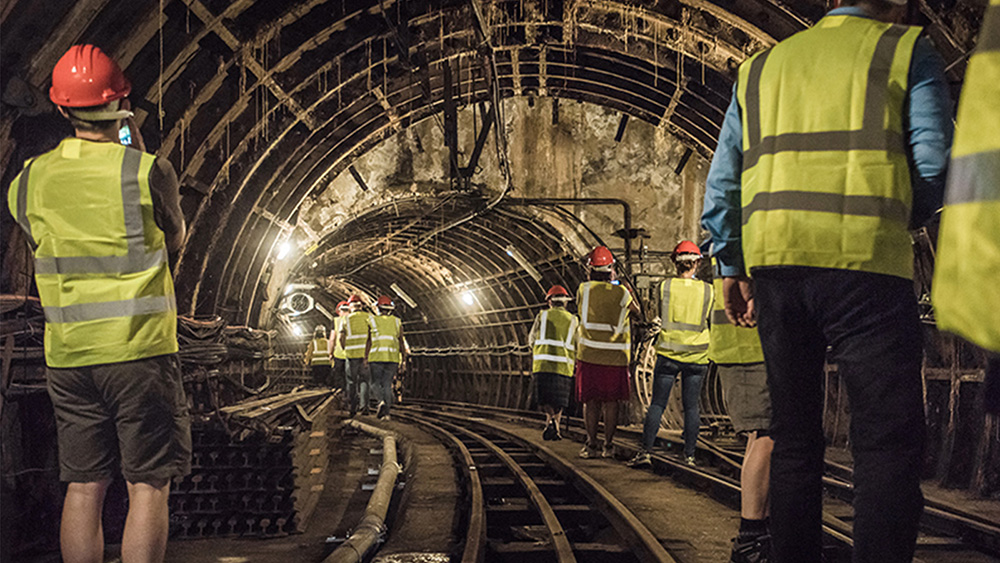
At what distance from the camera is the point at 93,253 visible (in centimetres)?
261

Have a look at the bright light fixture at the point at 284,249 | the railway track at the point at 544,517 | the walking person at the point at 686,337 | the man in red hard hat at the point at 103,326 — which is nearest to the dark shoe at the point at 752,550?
the railway track at the point at 544,517

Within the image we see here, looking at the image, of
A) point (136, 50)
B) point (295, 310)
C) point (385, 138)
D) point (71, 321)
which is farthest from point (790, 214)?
point (295, 310)

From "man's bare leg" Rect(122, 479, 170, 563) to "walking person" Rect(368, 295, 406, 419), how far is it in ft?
32.3

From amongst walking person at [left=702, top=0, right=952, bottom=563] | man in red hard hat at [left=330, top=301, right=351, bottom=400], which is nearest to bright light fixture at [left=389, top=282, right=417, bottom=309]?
man in red hard hat at [left=330, top=301, right=351, bottom=400]

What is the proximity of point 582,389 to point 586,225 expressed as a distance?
5725 mm

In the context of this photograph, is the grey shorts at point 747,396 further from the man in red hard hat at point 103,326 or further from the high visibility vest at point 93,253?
the high visibility vest at point 93,253

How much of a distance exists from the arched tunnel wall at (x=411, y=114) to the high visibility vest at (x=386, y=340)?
184 cm

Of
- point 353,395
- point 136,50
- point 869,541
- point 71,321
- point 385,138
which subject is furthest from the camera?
point 353,395

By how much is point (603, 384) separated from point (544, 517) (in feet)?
8.65

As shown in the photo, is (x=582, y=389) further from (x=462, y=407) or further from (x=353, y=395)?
(x=462, y=407)

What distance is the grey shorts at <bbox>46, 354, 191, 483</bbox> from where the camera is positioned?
2562 mm

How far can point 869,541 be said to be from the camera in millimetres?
1982

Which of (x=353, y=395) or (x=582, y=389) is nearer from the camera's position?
(x=582, y=389)

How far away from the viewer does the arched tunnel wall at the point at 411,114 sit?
5566 millimetres
